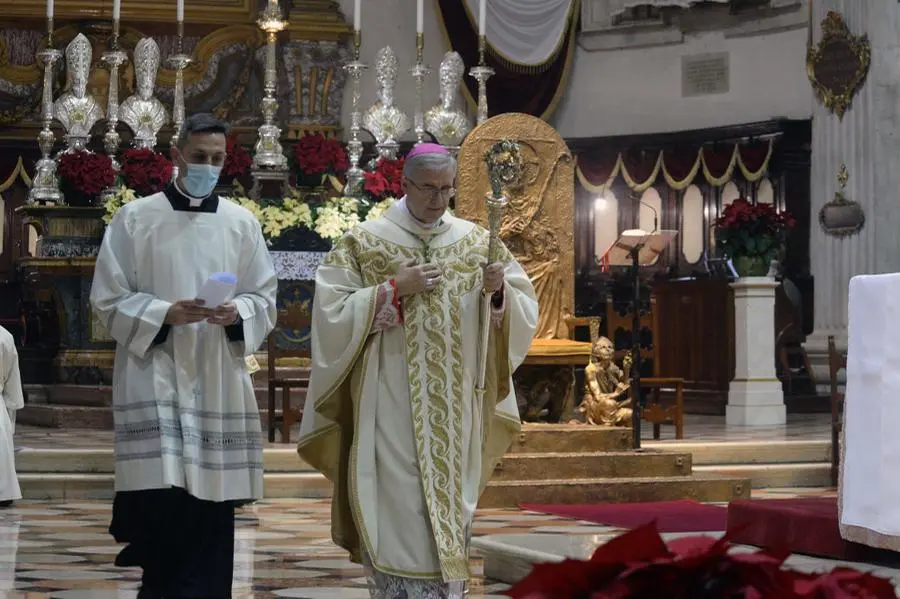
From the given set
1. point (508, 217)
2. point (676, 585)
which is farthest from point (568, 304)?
point (676, 585)

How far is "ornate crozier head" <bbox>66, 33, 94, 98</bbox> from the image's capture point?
12.2 meters

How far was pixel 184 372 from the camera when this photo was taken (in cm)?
475

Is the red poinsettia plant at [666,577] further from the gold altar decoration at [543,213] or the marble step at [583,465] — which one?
the gold altar decoration at [543,213]

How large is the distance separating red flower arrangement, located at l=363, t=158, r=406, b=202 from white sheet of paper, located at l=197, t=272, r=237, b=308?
744 centimetres

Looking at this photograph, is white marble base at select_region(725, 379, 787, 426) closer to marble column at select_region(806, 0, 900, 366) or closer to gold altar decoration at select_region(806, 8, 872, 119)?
marble column at select_region(806, 0, 900, 366)

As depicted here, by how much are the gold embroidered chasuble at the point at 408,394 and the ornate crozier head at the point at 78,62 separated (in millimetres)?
7843

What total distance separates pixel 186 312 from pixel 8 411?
4.38 m

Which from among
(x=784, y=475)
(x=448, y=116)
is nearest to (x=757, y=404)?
(x=784, y=475)

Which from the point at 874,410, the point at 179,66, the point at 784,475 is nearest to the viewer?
the point at 874,410

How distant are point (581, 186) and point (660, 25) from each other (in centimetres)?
194

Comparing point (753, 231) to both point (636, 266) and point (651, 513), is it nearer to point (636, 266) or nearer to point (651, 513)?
point (636, 266)

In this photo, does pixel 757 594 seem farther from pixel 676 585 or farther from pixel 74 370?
pixel 74 370

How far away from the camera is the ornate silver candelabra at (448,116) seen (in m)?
12.4

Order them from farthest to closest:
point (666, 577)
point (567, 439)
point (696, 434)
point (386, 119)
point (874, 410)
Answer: point (386, 119)
point (696, 434)
point (567, 439)
point (874, 410)
point (666, 577)
